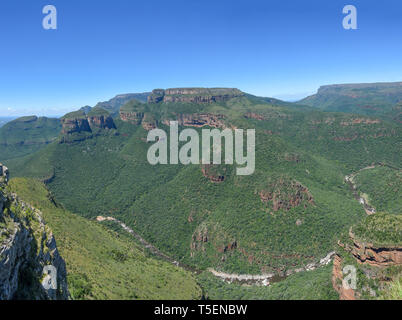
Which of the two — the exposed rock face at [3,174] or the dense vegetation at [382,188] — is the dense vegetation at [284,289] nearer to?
the exposed rock face at [3,174]

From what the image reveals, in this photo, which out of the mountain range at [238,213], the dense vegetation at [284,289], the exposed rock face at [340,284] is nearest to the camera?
the exposed rock face at [340,284]

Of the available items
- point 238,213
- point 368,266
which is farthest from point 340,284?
point 238,213

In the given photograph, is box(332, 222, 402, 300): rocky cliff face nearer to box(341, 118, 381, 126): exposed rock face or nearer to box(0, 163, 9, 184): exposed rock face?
box(0, 163, 9, 184): exposed rock face

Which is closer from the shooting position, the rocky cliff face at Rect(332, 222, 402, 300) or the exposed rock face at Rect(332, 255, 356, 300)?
the rocky cliff face at Rect(332, 222, 402, 300)

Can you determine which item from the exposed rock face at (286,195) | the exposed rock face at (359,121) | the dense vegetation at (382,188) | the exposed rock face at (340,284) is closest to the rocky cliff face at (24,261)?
the exposed rock face at (340,284)

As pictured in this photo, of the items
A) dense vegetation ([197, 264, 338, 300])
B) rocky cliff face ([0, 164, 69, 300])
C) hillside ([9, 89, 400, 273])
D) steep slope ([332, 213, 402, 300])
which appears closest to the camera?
rocky cliff face ([0, 164, 69, 300])

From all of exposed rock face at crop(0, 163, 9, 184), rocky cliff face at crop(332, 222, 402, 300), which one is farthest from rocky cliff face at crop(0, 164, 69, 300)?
rocky cliff face at crop(332, 222, 402, 300)

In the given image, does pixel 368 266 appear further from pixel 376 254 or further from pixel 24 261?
pixel 24 261
